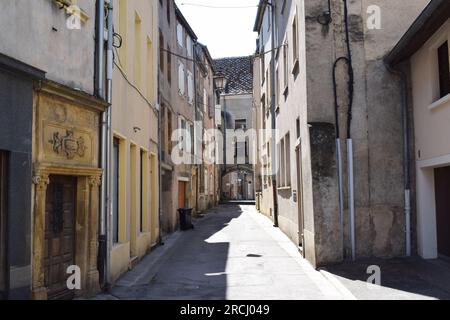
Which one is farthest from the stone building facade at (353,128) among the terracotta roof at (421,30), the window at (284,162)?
the window at (284,162)

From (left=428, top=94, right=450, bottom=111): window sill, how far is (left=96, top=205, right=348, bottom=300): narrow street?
12.1 feet

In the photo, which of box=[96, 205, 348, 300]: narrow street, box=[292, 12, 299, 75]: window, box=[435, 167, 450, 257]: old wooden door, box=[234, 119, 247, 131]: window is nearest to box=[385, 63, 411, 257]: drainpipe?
box=[435, 167, 450, 257]: old wooden door

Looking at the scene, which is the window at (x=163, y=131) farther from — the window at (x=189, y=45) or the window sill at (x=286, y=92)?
the window at (x=189, y=45)

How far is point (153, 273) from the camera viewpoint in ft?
32.6

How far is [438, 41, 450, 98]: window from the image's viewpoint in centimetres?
866

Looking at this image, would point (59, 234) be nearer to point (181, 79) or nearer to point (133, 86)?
point (133, 86)

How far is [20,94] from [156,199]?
8.74 m

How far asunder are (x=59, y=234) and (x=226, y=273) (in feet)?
12.1

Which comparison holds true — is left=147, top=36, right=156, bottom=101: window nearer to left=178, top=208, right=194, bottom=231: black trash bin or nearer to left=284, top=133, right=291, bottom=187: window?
left=284, top=133, right=291, bottom=187: window

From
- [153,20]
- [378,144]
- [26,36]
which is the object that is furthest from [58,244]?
[153,20]

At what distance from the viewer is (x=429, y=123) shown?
360 inches

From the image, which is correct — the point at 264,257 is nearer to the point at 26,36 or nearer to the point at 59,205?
the point at 59,205

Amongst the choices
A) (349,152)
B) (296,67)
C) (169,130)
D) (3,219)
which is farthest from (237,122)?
(3,219)
